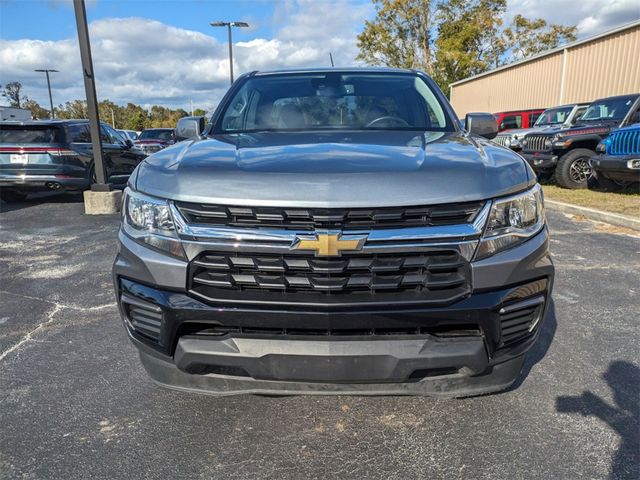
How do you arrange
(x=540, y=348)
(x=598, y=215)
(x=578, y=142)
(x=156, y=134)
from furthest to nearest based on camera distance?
(x=156, y=134)
(x=578, y=142)
(x=598, y=215)
(x=540, y=348)

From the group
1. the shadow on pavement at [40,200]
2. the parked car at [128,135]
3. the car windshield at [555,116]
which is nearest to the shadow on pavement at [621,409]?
the shadow on pavement at [40,200]

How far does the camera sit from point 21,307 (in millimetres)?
4008

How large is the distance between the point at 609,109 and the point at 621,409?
10.3m

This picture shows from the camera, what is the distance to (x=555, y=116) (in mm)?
13109

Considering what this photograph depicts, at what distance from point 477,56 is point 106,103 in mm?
51529

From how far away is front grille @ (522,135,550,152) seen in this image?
1052cm

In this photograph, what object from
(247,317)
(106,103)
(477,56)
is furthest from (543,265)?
(106,103)

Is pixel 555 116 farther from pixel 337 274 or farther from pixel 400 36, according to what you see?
pixel 400 36

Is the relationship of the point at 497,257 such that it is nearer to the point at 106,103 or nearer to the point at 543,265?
the point at 543,265

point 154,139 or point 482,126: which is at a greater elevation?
point 482,126

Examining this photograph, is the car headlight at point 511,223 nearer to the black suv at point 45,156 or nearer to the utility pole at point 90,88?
the utility pole at point 90,88

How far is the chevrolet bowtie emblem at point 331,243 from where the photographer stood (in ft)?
5.85

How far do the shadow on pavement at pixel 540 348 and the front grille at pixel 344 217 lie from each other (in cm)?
123

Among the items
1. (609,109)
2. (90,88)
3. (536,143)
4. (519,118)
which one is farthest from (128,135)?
(609,109)
